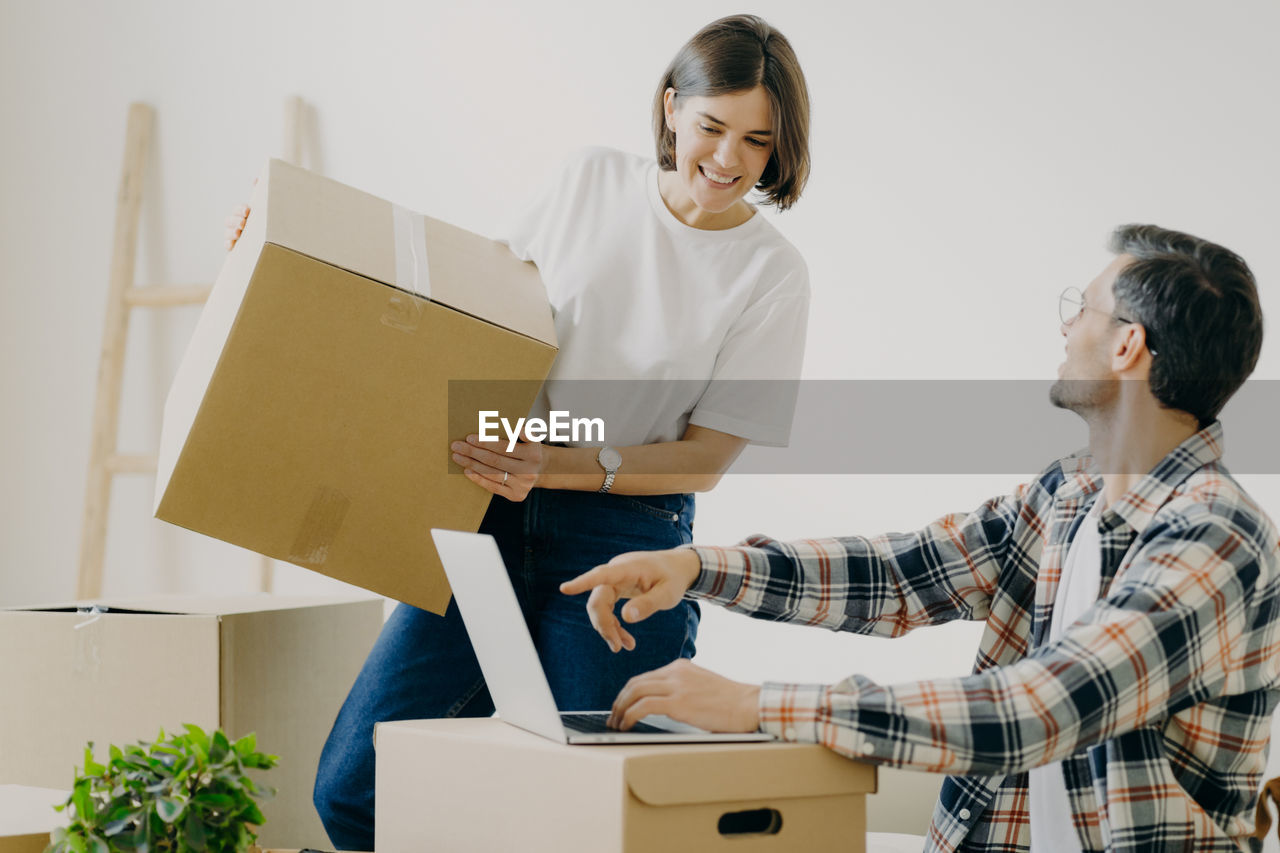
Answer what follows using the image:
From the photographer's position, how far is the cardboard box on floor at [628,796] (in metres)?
0.77

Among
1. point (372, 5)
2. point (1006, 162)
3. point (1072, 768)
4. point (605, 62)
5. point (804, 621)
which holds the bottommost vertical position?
point (1072, 768)

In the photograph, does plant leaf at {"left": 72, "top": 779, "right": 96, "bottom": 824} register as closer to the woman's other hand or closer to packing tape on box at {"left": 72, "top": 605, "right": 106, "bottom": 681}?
the woman's other hand

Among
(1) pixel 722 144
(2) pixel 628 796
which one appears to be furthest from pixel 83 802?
(1) pixel 722 144

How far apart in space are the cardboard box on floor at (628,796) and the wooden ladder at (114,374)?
71.7 inches

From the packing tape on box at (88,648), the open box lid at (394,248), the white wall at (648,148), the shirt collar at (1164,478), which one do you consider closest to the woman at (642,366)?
the open box lid at (394,248)

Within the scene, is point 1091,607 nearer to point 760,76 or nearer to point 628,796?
point 628,796

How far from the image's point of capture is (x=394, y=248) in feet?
3.89

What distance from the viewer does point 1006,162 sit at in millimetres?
1998

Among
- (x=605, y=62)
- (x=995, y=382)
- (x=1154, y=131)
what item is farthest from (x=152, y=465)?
(x=1154, y=131)

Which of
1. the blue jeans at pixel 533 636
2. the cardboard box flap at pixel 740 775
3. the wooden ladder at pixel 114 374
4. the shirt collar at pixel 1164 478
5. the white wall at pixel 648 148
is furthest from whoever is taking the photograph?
the wooden ladder at pixel 114 374

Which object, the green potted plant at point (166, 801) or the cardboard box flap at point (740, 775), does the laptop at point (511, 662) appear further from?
the green potted plant at point (166, 801)

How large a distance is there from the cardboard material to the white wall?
123cm

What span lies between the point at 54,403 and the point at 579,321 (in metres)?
1.81

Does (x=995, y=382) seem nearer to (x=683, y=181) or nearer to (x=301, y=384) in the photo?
(x=683, y=181)
